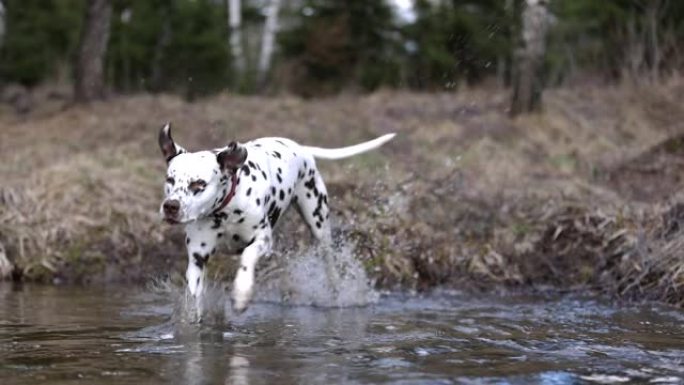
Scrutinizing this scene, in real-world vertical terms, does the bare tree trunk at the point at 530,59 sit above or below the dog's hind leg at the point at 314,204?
above

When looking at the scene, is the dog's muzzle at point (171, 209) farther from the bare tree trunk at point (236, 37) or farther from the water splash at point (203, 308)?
the bare tree trunk at point (236, 37)

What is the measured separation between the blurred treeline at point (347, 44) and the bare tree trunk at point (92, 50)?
10.8 ft

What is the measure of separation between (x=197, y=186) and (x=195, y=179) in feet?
0.16

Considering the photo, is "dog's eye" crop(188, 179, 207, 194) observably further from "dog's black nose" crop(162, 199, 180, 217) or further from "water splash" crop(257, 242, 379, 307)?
"water splash" crop(257, 242, 379, 307)

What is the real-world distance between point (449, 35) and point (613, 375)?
68.9 ft

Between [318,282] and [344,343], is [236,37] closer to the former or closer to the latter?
[318,282]

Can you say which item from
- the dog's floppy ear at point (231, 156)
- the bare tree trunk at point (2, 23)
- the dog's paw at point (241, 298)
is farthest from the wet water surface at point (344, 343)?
the bare tree trunk at point (2, 23)

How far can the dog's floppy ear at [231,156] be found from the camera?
7.71 meters

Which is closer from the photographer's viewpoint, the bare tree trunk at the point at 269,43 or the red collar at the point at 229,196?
the red collar at the point at 229,196

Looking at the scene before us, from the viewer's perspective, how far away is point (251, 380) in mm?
6250

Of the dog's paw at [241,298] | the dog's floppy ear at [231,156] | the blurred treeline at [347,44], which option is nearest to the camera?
the dog's floppy ear at [231,156]

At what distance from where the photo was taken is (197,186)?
7.49 m

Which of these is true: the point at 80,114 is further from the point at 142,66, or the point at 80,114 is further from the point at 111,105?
the point at 142,66

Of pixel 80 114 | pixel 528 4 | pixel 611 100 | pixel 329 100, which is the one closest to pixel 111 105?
pixel 80 114
